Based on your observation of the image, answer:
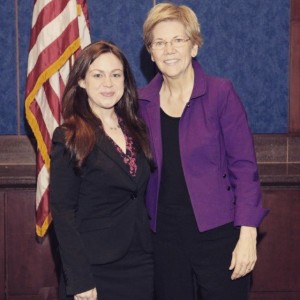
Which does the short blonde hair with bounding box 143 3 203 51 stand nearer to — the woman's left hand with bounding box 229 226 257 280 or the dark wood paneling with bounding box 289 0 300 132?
the woman's left hand with bounding box 229 226 257 280

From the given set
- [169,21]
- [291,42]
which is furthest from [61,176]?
[291,42]

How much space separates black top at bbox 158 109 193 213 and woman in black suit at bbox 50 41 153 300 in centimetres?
8

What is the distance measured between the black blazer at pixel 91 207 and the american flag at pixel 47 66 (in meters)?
1.05

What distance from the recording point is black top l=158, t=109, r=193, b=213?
213cm

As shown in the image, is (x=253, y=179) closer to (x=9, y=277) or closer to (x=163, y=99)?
(x=163, y=99)

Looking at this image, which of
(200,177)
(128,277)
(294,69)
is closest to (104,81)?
(200,177)

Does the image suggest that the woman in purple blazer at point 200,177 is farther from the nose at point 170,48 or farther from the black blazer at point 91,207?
the black blazer at point 91,207

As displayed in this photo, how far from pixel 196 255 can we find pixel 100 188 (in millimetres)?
458

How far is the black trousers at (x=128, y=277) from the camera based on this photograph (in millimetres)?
2018

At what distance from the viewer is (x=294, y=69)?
12.3ft

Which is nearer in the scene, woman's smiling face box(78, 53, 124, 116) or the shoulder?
the shoulder

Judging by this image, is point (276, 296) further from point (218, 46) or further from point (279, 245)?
point (218, 46)

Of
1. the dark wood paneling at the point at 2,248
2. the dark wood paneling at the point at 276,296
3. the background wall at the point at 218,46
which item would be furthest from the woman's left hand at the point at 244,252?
the background wall at the point at 218,46

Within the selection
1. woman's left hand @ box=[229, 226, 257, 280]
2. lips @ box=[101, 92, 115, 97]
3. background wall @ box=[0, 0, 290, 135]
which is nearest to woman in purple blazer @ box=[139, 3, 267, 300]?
woman's left hand @ box=[229, 226, 257, 280]
